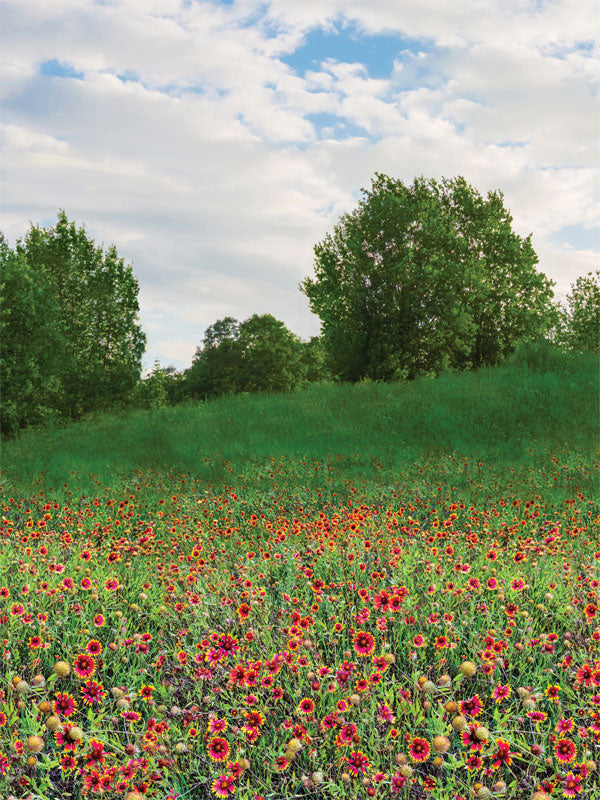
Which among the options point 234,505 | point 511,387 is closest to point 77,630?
point 234,505

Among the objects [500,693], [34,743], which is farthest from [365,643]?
[34,743]

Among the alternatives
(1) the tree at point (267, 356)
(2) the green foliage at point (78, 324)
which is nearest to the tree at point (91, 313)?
(2) the green foliage at point (78, 324)

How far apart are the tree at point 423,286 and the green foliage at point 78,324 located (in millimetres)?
8394

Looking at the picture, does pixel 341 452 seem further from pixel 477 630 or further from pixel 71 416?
pixel 71 416

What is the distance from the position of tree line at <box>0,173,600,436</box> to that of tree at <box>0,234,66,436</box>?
0.05m

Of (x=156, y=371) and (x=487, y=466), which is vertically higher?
(x=156, y=371)

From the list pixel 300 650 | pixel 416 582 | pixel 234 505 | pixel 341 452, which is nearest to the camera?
pixel 300 650

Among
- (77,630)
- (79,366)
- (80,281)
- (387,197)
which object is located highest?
(387,197)

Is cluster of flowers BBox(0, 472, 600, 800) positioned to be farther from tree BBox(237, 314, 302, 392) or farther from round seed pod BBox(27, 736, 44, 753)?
tree BBox(237, 314, 302, 392)

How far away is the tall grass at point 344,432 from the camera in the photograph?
40.5 ft

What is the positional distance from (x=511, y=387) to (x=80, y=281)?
17.6m

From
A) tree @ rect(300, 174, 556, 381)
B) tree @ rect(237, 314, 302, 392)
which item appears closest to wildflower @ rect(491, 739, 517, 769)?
tree @ rect(300, 174, 556, 381)

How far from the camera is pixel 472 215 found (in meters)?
28.6

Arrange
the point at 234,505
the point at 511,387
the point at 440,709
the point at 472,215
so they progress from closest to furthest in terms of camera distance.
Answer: the point at 440,709, the point at 234,505, the point at 511,387, the point at 472,215
